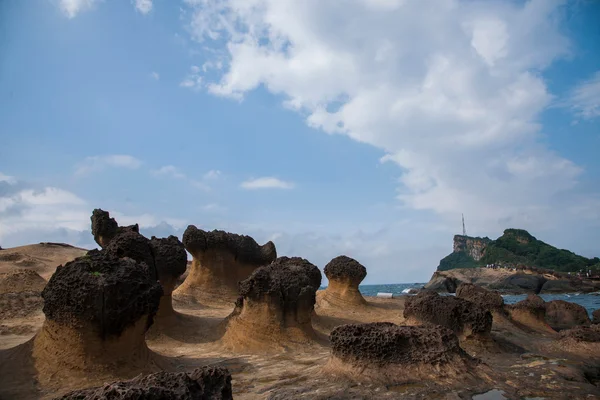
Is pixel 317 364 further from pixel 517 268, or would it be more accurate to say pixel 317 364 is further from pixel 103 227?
pixel 517 268

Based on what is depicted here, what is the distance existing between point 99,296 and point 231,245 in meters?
9.21

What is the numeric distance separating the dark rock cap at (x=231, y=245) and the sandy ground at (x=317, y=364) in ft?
7.45

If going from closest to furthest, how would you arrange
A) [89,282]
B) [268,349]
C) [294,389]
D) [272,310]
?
[294,389]
[89,282]
[268,349]
[272,310]

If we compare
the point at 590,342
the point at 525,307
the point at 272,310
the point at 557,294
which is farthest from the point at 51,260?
the point at 557,294

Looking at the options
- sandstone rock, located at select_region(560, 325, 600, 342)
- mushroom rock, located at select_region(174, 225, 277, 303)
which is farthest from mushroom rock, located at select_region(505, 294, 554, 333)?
mushroom rock, located at select_region(174, 225, 277, 303)

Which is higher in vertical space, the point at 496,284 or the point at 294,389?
the point at 496,284

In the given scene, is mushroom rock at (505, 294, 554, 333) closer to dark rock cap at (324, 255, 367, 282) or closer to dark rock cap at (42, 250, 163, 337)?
dark rock cap at (324, 255, 367, 282)

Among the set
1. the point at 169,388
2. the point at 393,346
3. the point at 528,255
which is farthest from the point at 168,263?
the point at 528,255

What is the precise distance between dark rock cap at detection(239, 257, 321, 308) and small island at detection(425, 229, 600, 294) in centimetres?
3473

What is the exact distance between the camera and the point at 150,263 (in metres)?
10.3

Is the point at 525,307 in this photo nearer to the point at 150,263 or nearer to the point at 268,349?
the point at 268,349

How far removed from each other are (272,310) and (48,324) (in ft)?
14.6

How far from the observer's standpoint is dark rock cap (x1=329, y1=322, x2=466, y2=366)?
5871mm

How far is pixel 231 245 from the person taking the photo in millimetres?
15547
